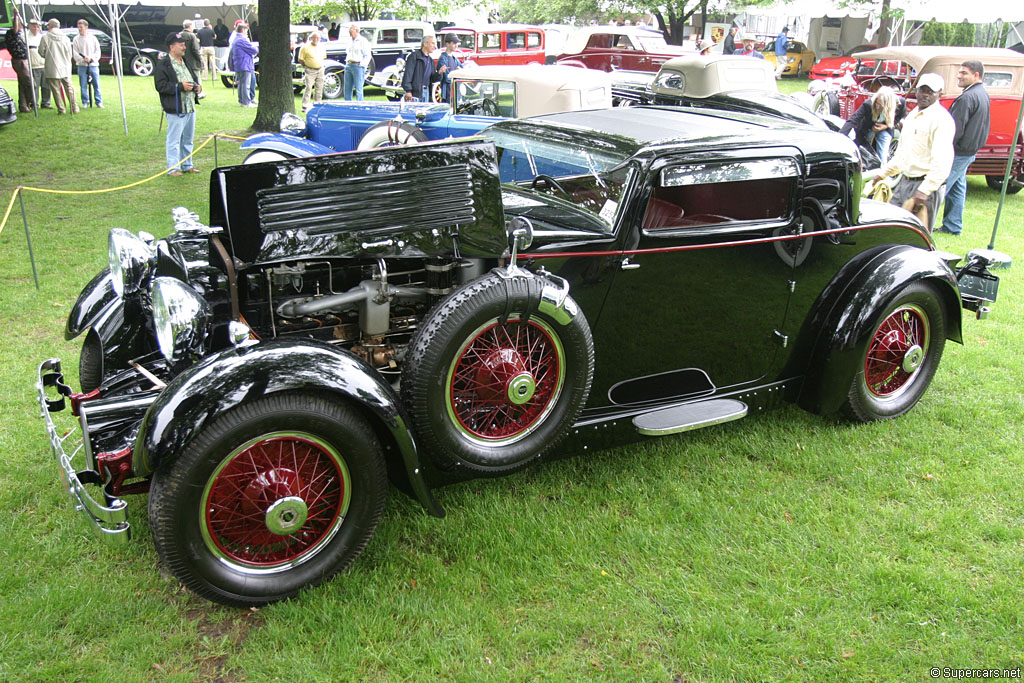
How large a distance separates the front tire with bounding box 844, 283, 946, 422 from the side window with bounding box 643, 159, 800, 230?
0.93 meters

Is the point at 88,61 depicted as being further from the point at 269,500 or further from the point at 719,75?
the point at 269,500

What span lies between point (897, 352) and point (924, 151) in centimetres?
400

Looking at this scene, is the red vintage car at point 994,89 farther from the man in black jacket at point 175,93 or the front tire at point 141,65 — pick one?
the front tire at point 141,65

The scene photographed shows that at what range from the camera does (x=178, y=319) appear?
9.82 ft

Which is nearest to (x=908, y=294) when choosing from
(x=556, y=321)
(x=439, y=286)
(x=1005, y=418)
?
(x=1005, y=418)

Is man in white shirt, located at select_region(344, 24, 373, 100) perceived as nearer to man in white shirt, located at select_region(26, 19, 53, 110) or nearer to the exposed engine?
man in white shirt, located at select_region(26, 19, 53, 110)

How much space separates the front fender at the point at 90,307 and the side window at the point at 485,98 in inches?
282

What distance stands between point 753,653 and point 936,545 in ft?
4.07

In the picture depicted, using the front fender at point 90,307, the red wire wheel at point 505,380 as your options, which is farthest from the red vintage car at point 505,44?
the red wire wheel at point 505,380

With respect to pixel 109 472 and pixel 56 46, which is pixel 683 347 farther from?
pixel 56 46

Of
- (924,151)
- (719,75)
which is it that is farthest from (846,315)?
(719,75)

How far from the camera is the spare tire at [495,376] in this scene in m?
3.06

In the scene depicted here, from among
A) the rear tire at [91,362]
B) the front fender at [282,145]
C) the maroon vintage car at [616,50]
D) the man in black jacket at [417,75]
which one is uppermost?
the maroon vintage car at [616,50]

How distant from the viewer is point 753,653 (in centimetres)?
288
